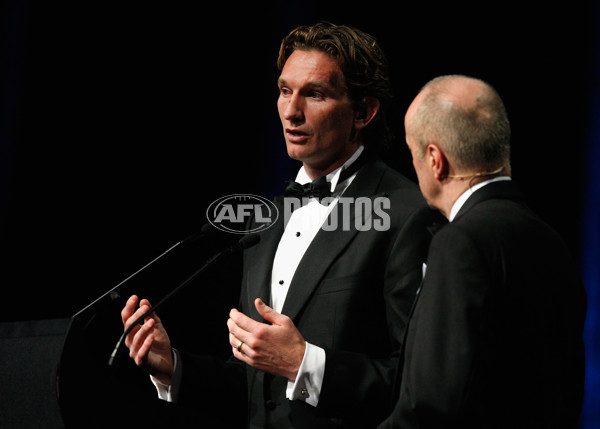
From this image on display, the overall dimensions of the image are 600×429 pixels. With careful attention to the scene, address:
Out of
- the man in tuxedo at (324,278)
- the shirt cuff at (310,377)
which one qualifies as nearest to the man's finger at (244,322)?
the man in tuxedo at (324,278)

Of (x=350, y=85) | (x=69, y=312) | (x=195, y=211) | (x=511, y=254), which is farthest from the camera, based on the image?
(x=195, y=211)

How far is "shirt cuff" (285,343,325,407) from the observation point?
5.38 ft

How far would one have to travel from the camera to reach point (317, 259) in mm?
1815

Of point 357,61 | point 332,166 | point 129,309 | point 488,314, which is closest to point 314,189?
point 332,166

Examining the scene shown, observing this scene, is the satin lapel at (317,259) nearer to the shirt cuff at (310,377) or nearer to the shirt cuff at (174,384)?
the shirt cuff at (310,377)

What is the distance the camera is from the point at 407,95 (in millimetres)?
3068

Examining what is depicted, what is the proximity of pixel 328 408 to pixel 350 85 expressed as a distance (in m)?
0.87

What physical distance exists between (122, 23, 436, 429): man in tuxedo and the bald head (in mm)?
392

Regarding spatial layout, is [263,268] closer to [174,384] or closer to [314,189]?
[314,189]

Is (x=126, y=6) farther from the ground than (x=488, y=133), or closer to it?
farther from the ground

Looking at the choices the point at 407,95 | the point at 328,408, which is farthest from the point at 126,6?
the point at 328,408

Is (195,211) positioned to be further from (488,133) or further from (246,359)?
(488,133)

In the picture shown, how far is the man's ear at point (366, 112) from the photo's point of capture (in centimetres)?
201

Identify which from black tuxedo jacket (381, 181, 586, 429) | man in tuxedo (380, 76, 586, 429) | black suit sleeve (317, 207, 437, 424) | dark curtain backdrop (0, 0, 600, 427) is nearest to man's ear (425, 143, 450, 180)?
man in tuxedo (380, 76, 586, 429)
